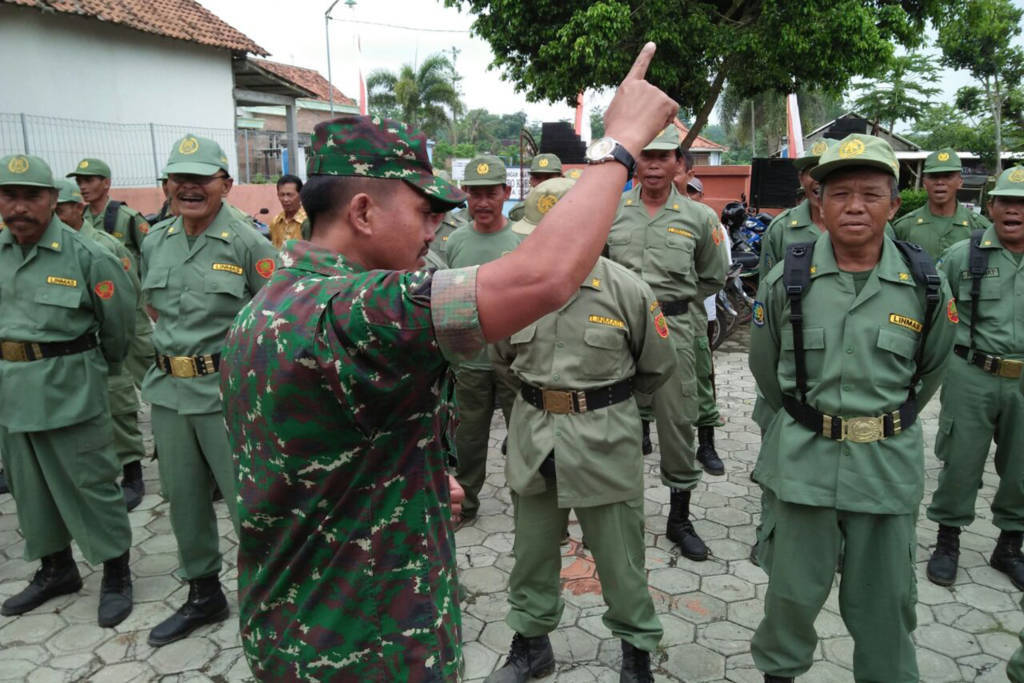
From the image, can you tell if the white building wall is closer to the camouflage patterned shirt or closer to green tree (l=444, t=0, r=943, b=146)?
green tree (l=444, t=0, r=943, b=146)

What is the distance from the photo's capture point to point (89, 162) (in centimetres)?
620

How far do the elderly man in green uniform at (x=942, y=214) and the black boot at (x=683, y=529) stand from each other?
2.97 meters

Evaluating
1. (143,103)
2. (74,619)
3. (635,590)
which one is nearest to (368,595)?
(635,590)

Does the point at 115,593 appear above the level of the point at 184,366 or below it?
below

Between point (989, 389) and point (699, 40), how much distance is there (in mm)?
11095

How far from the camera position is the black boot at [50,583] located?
377cm

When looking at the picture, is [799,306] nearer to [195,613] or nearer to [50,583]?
[195,613]

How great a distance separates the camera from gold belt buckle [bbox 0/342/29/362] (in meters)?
3.65

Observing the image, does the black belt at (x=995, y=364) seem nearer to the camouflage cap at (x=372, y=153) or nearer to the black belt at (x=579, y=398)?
the black belt at (x=579, y=398)

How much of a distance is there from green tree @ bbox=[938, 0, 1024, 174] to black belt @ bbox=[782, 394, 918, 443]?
23.2 m

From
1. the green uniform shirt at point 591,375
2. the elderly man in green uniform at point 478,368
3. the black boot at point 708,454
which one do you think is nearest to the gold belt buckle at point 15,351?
the elderly man in green uniform at point 478,368

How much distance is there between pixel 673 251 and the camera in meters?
4.66

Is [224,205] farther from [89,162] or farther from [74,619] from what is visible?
[89,162]

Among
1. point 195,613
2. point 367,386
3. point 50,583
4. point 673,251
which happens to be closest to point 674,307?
point 673,251
